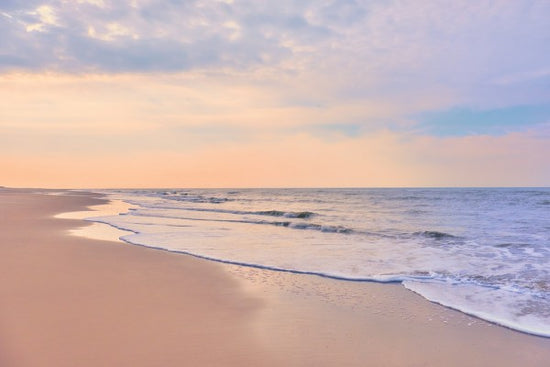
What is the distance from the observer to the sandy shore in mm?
4090

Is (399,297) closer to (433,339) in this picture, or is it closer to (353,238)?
(433,339)

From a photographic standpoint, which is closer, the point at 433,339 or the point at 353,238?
the point at 433,339

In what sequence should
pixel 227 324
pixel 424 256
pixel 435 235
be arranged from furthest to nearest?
1. pixel 435 235
2. pixel 424 256
3. pixel 227 324

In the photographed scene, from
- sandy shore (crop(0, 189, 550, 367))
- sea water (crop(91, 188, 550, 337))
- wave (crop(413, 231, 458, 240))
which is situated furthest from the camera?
wave (crop(413, 231, 458, 240))

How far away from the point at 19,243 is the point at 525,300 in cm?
1186

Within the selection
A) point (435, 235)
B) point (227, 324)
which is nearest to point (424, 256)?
point (435, 235)

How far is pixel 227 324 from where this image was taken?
5.12 m

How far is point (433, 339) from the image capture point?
15.3 ft

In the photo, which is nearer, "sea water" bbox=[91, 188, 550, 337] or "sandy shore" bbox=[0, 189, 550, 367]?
"sandy shore" bbox=[0, 189, 550, 367]

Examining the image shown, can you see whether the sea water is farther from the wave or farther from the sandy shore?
the sandy shore

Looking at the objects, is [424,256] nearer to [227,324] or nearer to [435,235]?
[435,235]

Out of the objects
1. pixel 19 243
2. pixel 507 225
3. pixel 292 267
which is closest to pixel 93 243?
pixel 19 243

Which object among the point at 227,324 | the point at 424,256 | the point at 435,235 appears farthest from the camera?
the point at 435,235

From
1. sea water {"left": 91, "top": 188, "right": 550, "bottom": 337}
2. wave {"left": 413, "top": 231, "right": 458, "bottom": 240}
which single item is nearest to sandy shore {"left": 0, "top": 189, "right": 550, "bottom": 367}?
sea water {"left": 91, "top": 188, "right": 550, "bottom": 337}
